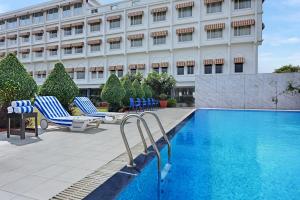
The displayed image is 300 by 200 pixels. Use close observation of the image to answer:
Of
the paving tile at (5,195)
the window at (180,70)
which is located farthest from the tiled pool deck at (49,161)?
the window at (180,70)

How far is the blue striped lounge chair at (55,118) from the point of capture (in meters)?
8.62

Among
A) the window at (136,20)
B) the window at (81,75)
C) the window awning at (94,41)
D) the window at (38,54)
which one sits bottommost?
the window at (81,75)

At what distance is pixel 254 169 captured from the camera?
512cm

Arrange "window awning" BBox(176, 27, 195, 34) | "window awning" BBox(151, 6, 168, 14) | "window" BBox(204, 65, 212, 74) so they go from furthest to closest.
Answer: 1. "window awning" BBox(151, 6, 168, 14)
2. "window awning" BBox(176, 27, 195, 34)
3. "window" BBox(204, 65, 212, 74)

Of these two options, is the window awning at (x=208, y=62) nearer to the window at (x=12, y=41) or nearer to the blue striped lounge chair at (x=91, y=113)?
the blue striped lounge chair at (x=91, y=113)

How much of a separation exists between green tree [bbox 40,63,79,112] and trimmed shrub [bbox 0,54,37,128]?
243 cm

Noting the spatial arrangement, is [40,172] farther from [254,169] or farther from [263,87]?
[263,87]

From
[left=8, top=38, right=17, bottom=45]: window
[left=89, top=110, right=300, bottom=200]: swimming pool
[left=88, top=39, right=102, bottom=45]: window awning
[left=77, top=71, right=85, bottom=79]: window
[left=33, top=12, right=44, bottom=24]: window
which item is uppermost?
[left=33, top=12, right=44, bottom=24]: window

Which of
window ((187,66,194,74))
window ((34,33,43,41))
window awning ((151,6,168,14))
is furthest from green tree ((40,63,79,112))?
window ((34,33,43,41))

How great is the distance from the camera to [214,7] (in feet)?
104

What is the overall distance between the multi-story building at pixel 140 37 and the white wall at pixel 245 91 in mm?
5571

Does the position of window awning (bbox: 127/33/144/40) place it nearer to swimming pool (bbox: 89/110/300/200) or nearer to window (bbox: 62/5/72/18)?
window (bbox: 62/5/72/18)

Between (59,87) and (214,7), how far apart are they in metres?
27.2

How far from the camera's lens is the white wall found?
24172 mm
